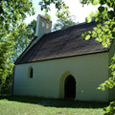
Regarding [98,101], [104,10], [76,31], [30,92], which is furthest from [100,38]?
[30,92]

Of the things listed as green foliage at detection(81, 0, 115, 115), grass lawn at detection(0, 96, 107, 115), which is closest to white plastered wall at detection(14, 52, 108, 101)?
grass lawn at detection(0, 96, 107, 115)

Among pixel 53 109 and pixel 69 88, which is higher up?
pixel 69 88

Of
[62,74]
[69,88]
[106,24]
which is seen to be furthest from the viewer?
[69,88]

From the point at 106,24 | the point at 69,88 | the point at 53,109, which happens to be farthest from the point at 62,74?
the point at 106,24

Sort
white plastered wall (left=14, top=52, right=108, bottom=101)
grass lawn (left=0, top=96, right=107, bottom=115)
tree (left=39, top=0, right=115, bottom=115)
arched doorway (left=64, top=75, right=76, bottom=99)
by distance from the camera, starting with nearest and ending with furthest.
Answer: tree (left=39, top=0, right=115, bottom=115), grass lawn (left=0, top=96, right=107, bottom=115), white plastered wall (left=14, top=52, right=108, bottom=101), arched doorway (left=64, top=75, right=76, bottom=99)

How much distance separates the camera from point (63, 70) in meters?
16.0

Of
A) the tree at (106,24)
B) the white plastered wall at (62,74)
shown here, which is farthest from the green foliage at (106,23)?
the white plastered wall at (62,74)

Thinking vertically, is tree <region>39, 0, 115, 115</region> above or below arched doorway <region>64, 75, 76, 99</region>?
above

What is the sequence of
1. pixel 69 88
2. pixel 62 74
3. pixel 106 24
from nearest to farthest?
pixel 106 24 → pixel 62 74 → pixel 69 88

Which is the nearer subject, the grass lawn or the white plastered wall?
the grass lawn

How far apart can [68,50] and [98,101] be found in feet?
19.0

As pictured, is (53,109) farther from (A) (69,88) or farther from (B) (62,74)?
(A) (69,88)

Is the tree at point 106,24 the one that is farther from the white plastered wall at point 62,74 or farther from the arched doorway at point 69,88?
the arched doorway at point 69,88

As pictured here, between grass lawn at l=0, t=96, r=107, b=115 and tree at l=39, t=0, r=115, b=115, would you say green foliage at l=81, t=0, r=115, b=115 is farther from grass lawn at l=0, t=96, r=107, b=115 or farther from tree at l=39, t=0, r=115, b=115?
grass lawn at l=0, t=96, r=107, b=115
